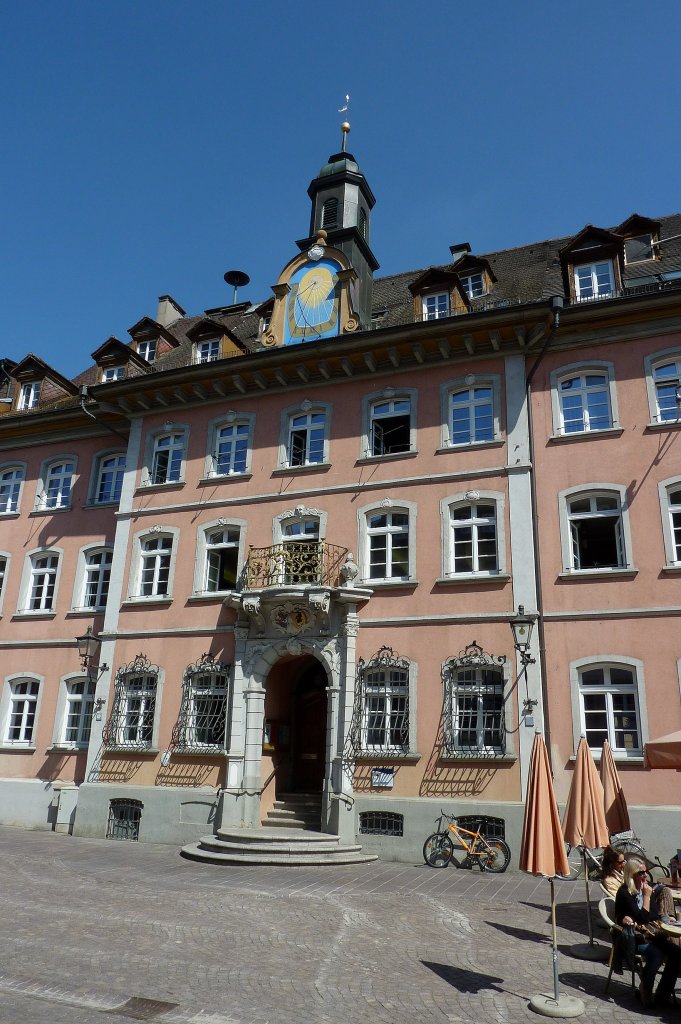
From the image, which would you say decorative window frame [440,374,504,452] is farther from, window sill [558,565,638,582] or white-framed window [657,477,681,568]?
white-framed window [657,477,681,568]

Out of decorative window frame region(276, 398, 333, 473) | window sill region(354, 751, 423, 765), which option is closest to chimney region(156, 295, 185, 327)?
decorative window frame region(276, 398, 333, 473)

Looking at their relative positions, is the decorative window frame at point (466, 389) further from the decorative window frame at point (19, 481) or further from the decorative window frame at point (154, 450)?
the decorative window frame at point (19, 481)

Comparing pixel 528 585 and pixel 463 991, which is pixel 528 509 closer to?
pixel 528 585

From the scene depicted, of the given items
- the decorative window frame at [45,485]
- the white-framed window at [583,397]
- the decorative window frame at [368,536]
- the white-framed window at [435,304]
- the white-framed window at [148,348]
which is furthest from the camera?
the white-framed window at [148,348]

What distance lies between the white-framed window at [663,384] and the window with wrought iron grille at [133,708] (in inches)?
514

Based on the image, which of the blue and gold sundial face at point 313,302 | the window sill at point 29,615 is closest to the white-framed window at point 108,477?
the window sill at point 29,615

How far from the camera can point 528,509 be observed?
54.7ft

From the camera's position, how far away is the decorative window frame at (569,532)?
1577cm

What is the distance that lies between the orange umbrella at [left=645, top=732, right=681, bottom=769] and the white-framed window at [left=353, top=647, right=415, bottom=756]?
22.3ft

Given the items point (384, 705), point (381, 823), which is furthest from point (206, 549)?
point (381, 823)

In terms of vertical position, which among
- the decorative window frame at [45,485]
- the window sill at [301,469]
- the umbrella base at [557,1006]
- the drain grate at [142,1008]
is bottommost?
the drain grate at [142,1008]

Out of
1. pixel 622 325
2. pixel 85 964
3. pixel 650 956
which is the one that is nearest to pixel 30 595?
pixel 85 964

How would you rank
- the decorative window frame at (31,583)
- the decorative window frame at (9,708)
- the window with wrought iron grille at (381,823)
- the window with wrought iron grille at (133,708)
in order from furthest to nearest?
the decorative window frame at (31,583) → the decorative window frame at (9,708) → the window with wrought iron grille at (133,708) → the window with wrought iron grille at (381,823)

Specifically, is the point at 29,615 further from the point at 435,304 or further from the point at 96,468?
the point at 435,304
